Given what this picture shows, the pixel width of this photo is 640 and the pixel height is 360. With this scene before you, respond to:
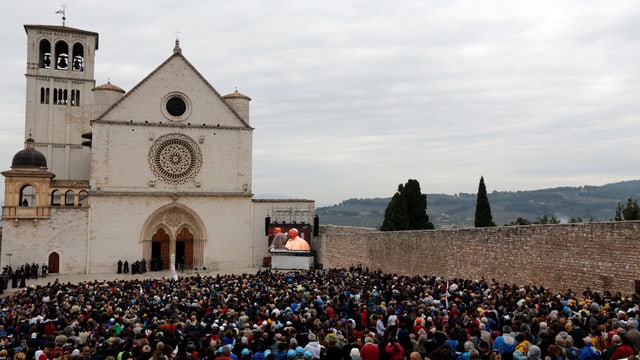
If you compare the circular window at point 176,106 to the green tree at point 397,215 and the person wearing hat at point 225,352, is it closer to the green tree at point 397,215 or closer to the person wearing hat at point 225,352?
the green tree at point 397,215

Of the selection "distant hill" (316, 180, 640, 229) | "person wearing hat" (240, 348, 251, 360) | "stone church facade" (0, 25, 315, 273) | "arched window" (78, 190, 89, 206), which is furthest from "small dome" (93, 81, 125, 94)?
"distant hill" (316, 180, 640, 229)

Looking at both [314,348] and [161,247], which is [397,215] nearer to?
[161,247]

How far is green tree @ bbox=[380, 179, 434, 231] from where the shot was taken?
39000 millimetres

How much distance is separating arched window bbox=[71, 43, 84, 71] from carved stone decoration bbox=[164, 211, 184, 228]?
50.6 feet

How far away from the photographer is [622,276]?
1557 centimetres

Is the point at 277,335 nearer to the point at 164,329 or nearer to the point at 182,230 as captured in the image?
the point at 164,329

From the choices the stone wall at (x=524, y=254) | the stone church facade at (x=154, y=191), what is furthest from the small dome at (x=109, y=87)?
the stone wall at (x=524, y=254)

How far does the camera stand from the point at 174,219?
3641cm

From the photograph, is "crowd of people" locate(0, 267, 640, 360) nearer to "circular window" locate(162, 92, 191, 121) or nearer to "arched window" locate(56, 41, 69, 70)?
"circular window" locate(162, 92, 191, 121)

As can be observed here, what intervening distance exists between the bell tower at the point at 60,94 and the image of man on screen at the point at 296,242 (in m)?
18.5

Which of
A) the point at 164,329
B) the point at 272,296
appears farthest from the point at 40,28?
the point at 164,329

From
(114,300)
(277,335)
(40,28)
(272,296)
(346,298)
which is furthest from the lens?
(40,28)

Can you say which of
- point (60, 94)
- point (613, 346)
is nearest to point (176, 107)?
point (60, 94)

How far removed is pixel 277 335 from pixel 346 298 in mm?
5377
